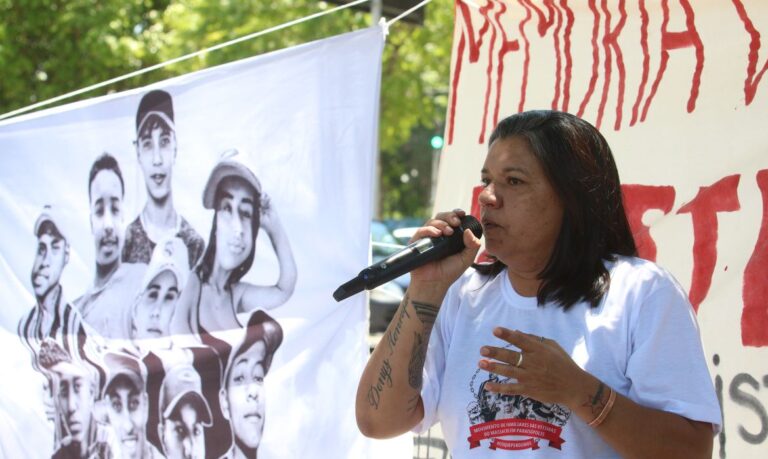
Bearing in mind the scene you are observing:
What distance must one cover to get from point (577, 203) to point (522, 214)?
0.11 m

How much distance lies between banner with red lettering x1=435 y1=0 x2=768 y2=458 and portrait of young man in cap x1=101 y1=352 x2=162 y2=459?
4.72ft

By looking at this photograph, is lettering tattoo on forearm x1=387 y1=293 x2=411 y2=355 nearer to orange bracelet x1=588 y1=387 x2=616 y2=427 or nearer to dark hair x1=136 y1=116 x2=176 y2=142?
orange bracelet x1=588 y1=387 x2=616 y2=427

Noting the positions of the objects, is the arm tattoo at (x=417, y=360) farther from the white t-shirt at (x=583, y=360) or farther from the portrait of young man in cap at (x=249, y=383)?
the portrait of young man in cap at (x=249, y=383)

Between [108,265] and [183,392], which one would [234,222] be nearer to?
[108,265]

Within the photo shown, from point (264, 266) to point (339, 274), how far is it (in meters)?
0.24

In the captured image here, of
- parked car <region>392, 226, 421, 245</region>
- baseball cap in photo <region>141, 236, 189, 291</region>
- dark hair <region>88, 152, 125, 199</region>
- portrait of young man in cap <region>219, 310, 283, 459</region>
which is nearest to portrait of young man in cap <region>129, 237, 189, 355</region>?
baseball cap in photo <region>141, 236, 189, 291</region>

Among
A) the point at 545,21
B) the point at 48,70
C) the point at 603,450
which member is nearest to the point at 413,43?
the point at 48,70

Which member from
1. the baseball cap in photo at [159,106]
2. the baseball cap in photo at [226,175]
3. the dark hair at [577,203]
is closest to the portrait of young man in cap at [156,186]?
the baseball cap in photo at [159,106]

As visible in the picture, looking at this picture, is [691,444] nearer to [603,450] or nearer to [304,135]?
[603,450]

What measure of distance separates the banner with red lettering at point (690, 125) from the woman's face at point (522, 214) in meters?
0.79

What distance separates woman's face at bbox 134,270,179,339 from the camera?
10.1 feet

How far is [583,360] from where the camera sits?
6.09ft

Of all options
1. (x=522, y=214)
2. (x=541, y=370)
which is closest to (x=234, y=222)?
(x=522, y=214)

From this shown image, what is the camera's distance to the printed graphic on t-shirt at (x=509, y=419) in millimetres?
1851
